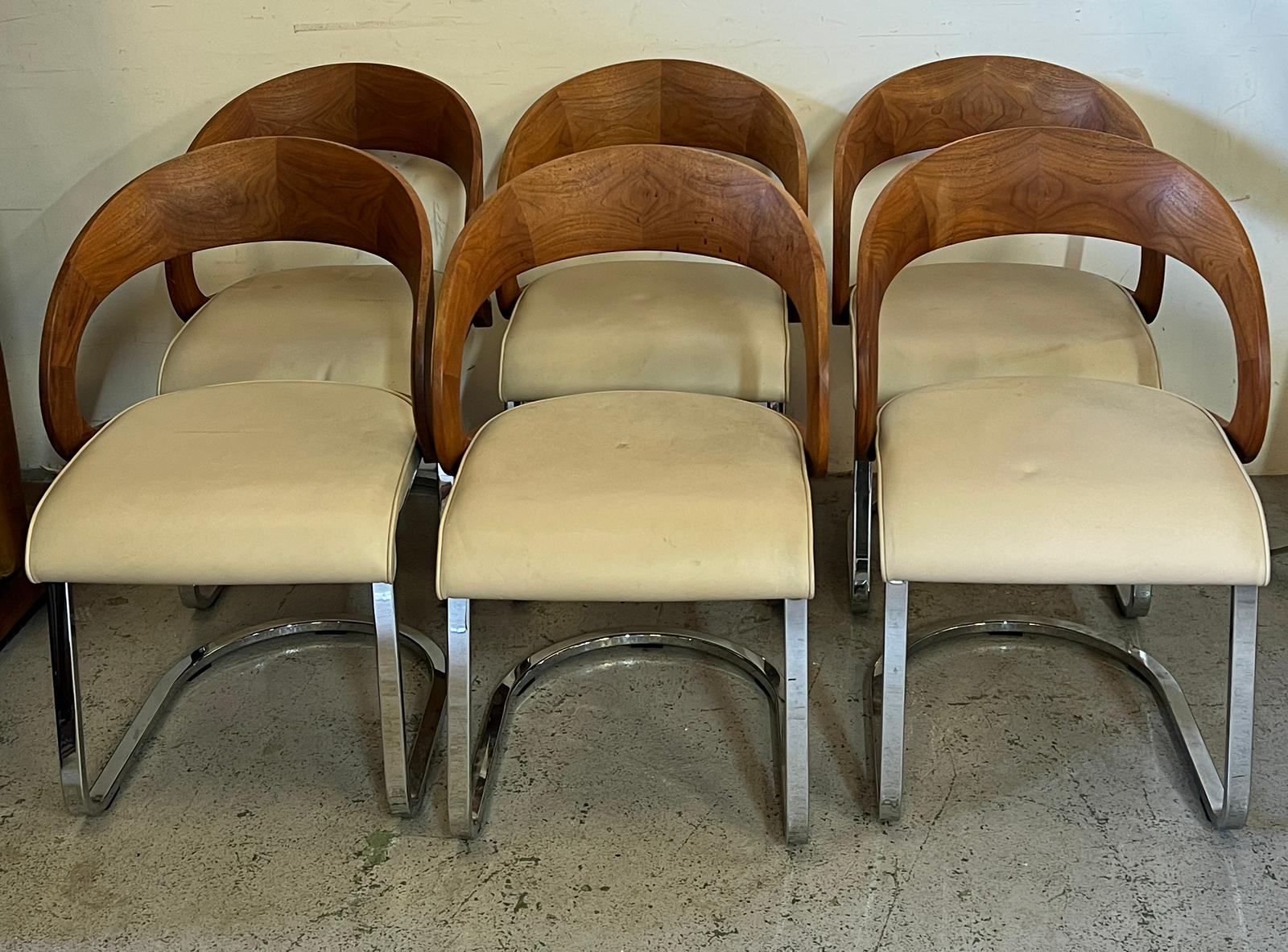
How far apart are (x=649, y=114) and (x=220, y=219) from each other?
2.54ft

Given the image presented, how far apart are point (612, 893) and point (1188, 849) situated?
0.77 metres

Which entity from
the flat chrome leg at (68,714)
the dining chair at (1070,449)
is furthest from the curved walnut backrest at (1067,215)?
the flat chrome leg at (68,714)

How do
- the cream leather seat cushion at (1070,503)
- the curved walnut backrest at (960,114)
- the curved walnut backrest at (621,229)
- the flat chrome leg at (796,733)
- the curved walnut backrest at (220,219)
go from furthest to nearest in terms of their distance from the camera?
the curved walnut backrest at (960,114) < the curved walnut backrest at (220,219) < the curved walnut backrest at (621,229) < the flat chrome leg at (796,733) < the cream leather seat cushion at (1070,503)

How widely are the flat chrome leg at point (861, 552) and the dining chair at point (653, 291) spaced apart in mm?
296

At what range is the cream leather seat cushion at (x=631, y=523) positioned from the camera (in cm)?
158

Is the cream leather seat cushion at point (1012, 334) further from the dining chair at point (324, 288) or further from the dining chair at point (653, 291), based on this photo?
the dining chair at point (324, 288)

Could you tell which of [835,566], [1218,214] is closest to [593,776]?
[835,566]

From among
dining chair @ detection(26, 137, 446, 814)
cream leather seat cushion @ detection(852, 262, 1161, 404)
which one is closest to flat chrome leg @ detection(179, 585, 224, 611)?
dining chair @ detection(26, 137, 446, 814)

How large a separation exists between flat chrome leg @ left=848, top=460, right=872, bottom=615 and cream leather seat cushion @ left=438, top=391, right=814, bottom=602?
1.67 ft

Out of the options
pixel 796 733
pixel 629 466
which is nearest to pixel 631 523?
pixel 629 466

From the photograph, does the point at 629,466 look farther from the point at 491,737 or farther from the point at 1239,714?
the point at 1239,714

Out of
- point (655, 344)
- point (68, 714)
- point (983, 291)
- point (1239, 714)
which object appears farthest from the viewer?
point (983, 291)

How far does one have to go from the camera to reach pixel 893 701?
5.81 ft

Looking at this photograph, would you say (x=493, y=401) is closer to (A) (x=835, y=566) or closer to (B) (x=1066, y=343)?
(A) (x=835, y=566)
